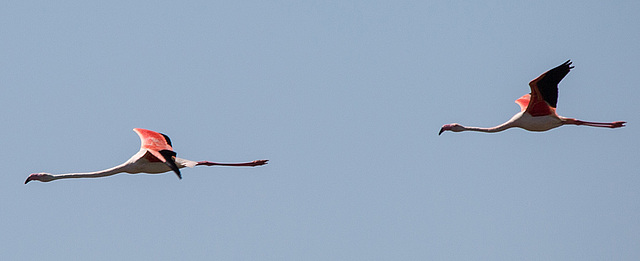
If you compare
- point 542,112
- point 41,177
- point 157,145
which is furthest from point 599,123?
point 41,177

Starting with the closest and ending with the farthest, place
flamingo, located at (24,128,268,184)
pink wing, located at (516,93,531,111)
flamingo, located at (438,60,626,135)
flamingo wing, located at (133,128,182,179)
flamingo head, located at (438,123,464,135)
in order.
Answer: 1. flamingo wing, located at (133,128,182,179)
2. flamingo, located at (24,128,268,184)
3. flamingo, located at (438,60,626,135)
4. flamingo head, located at (438,123,464,135)
5. pink wing, located at (516,93,531,111)

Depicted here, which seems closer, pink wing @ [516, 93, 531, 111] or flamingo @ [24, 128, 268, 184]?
flamingo @ [24, 128, 268, 184]

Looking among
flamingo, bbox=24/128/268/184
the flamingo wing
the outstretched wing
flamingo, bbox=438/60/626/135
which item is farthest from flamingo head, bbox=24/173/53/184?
the outstretched wing

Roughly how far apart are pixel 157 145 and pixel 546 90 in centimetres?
878

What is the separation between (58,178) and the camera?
2667 centimetres

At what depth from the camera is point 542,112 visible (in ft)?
90.9

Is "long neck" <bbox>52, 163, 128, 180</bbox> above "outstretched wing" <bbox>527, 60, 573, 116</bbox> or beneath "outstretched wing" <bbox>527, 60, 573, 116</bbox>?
beneath

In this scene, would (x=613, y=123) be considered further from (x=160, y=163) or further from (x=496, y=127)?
(x=160, y=163)

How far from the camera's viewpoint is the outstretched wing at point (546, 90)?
2630 centimetres

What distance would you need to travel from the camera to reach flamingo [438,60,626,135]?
2647 cm

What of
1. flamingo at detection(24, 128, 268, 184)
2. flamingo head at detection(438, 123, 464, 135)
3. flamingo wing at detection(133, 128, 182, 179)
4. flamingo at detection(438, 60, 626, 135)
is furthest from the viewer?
flamingo head at detection(438, 123, 464, 135)

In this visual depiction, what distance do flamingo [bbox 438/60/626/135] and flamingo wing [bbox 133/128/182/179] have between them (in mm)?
6616

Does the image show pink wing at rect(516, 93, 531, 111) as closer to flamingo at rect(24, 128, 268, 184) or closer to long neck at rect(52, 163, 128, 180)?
flamingo at rect(24, 128, 268, 184)

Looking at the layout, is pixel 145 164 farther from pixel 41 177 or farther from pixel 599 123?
pixel 599 123
